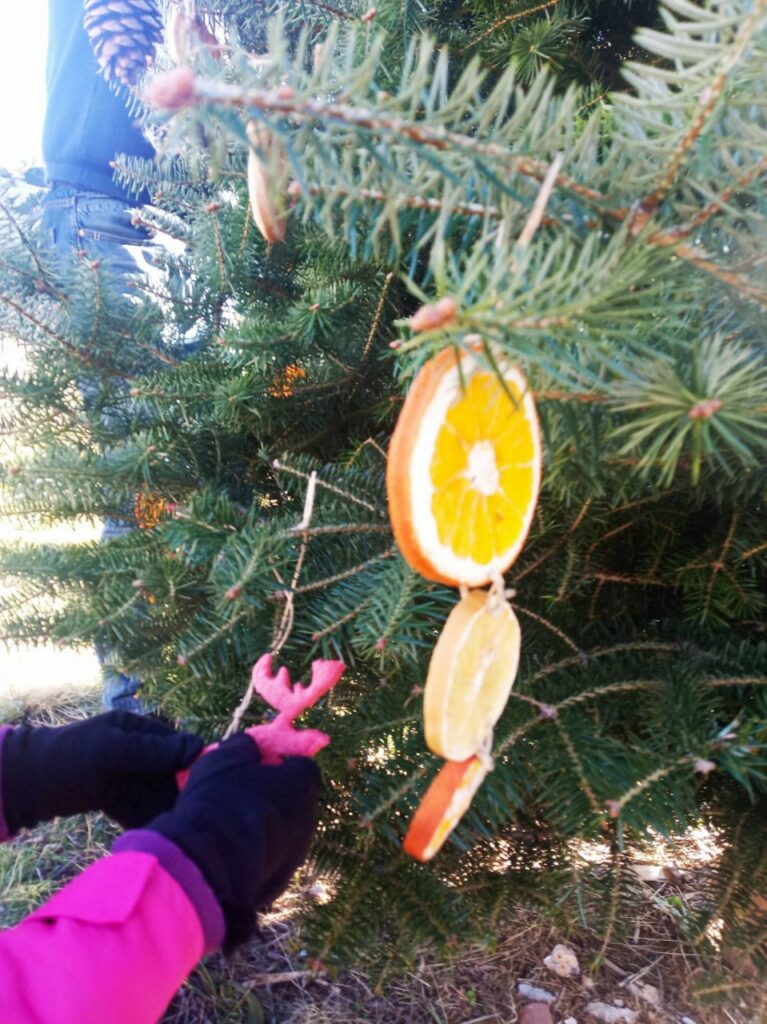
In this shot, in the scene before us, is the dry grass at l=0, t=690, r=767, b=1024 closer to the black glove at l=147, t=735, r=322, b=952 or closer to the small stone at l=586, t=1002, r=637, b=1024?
the small stone at l=586, t=1002, r=637, b=1024

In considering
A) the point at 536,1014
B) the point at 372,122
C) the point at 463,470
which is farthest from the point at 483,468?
the point at 536,1014

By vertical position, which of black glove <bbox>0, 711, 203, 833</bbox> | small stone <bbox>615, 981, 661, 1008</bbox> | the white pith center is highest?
the white pith center

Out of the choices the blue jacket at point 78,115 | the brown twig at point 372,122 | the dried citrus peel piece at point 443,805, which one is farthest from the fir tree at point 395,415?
the blue jacket at point 78,115

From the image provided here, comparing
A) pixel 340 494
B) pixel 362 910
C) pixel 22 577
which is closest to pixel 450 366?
pixel 340 494

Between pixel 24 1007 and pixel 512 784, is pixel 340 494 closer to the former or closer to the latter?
pixel 512 784

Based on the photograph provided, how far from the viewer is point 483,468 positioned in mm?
281

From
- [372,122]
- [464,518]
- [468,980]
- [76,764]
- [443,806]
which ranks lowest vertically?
[468,980]

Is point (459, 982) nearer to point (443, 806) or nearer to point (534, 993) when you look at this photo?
point (534, 993)

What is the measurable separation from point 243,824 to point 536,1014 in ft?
1.82

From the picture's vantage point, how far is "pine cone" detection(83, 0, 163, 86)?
2.48ft

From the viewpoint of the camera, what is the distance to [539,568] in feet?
1.73

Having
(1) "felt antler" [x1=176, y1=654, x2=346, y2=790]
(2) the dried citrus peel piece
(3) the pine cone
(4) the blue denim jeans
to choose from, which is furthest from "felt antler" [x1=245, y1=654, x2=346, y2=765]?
(3) the pine cone

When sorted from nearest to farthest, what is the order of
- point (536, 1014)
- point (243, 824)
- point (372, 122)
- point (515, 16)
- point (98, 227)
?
point (372, 122), point (243, 824), point (515, 16), point (536, 1014), point (98, 227)

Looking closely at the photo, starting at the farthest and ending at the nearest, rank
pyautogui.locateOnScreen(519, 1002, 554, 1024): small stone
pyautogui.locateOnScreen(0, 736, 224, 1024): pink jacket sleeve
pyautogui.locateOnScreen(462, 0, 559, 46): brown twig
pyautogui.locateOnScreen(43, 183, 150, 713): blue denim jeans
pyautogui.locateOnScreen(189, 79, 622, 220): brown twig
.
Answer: pyautogui.locateOnScreen(43, 183, 150, 713): blue denim jeans < pyautogui.locateOnScreen(519, 1002, 554, 1024): small stone < pyautogui.locateOnScreen(462, 0, 559, 46): brown twig < pyautogui.locateOnScreen(0, 736, 224, 1024): pink jacket sleeve < pyautogui.locateOnScreen(189, 79, 622, 220): brown twig
